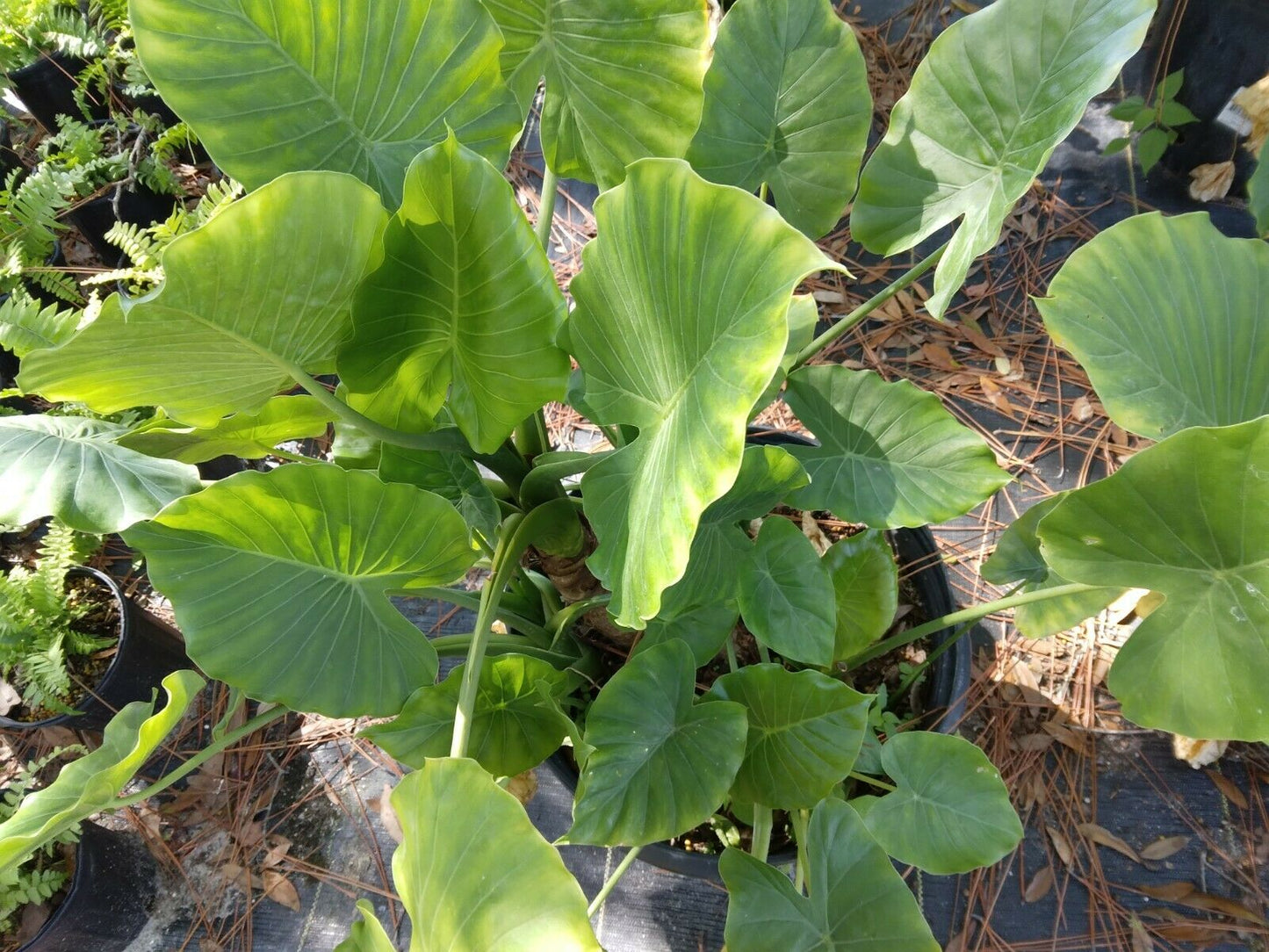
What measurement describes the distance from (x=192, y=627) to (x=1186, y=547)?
809 mm

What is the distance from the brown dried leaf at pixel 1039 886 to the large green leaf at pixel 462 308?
3.52 feet

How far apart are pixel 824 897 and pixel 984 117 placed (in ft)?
2.60

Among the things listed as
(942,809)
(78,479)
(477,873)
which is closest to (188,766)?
(78,479)

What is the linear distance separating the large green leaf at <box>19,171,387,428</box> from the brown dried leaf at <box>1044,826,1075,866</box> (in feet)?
4.12

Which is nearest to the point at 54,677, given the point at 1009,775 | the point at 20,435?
the point at 20,435

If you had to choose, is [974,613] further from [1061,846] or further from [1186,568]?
[1061,846]

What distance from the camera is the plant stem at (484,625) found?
2.28 ft

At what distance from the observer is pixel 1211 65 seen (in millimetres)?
1625

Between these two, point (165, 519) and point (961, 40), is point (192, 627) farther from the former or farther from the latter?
point (961, 40)

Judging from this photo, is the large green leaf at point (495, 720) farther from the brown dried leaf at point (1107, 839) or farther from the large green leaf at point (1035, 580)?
the brown dried leaf at point (1107, 839)

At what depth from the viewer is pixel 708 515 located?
2.72 feet

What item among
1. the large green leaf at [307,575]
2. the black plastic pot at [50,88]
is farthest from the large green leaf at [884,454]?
the black plastic pot at [50,88]

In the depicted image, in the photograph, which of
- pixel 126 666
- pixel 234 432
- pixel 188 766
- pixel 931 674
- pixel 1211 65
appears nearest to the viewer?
pixel 188 766

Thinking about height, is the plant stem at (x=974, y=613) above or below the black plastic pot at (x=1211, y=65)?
below
